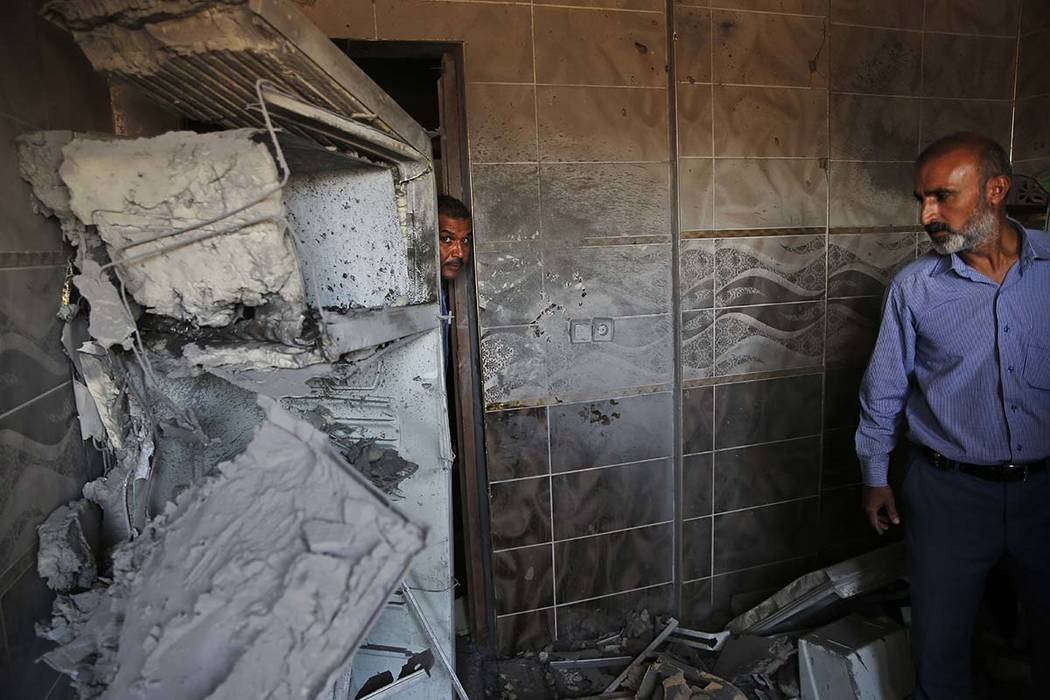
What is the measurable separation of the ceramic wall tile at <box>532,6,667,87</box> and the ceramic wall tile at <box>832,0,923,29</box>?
78cm

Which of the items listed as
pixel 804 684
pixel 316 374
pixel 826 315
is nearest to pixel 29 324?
pixel 316 374

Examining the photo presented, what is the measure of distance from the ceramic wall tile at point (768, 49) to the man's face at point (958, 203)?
0.90m

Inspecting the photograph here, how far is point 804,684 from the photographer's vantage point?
84.4 inches

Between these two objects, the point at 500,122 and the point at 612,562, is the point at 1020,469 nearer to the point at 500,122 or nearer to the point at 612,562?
the point at 612,562

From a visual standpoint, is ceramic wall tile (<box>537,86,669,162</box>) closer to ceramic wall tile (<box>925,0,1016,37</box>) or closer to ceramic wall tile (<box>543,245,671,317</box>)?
ceramic wall tile (<box>543,245,671,317</box>)

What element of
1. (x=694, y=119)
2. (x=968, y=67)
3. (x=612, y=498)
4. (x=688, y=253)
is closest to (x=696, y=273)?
(x=688, y=253)

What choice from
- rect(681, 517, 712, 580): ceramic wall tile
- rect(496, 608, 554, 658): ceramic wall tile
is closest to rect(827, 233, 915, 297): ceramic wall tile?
rect(681, 517, 712, 580): ceramic wall tile

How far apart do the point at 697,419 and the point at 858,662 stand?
0.96 metres

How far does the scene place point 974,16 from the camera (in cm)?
259

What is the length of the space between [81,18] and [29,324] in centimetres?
50

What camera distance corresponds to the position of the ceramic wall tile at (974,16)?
2549 millimetres

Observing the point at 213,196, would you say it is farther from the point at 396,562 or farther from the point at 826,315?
the point at 826,315

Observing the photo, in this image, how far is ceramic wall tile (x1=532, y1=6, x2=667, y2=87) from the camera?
85.0 inches

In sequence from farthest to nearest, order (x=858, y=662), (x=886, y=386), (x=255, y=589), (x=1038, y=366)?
(x=858, y=662)
(x=886, y=386)
(x=1038, y=366)
(x=255, y=589)
